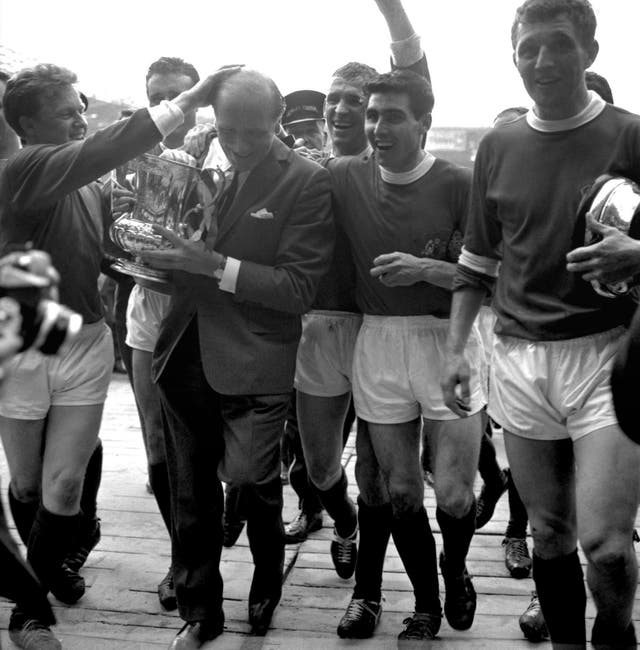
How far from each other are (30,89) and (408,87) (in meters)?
1.29

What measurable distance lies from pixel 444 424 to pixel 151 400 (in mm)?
1300

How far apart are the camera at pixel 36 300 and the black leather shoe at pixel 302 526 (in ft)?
10.3

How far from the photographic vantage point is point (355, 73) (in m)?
4.07

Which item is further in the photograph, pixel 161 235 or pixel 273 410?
pixel 273 410

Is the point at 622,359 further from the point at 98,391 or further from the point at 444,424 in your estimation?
the point at 98,391

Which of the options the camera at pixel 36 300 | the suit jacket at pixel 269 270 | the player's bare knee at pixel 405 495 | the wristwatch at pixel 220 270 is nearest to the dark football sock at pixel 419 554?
the player's bare knee at pixel 405 495

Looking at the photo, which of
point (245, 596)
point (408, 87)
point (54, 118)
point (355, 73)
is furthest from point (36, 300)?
point (355, 73)

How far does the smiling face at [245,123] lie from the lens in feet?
10.9

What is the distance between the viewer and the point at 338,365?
3838mm

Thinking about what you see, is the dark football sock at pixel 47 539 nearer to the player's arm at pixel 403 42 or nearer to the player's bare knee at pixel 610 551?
the player's bare knee at pixel 610 551

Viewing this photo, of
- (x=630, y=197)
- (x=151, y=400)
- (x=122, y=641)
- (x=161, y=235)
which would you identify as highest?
(x=630, y=197)

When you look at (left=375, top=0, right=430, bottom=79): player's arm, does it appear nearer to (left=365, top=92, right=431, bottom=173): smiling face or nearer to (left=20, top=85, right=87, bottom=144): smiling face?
(left=365, top=92, right=431, bottom=173): smiling face

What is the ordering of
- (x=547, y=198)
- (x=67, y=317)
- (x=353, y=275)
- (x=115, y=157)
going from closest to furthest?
(x=67, y=317), (x=547, y=198), (x=115, y=157), (x=353, y=275)

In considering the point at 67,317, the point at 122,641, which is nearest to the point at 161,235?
the point at 122,641
